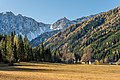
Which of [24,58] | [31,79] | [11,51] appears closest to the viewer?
[31,79]

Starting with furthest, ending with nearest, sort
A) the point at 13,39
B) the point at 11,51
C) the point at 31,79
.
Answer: the point at 13,39 → the point at 11,51 → the point at 31,79

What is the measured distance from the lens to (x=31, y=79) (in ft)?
165

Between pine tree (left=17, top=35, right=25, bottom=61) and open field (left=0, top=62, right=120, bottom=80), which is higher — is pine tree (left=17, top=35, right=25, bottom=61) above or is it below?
above

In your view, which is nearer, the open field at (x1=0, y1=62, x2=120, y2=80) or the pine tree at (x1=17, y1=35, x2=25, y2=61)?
the open field at (x1=0, y1=62, x2=120, y2=80)

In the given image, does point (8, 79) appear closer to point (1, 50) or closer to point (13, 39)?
point (1, 50)

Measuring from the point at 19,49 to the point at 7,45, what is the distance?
84.3 ft

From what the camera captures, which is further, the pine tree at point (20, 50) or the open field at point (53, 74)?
the pine tree at point (20, 50)

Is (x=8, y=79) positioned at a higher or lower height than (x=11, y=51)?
lower

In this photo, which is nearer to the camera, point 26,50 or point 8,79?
point 8,79

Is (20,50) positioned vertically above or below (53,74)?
above

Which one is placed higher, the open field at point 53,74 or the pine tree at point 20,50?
the pine tree at point 20,50

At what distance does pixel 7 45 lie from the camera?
153625 mm

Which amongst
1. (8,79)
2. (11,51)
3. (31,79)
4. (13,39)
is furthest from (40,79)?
(13,39)

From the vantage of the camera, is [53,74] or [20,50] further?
[20,50]
